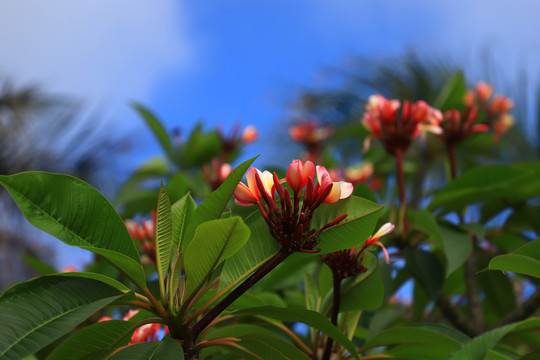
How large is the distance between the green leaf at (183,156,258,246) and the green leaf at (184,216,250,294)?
8 centimetres

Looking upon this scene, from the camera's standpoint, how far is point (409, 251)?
156cm

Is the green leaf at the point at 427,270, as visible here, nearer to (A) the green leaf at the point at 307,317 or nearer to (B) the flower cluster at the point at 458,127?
(B) the flower cluster at the point at 458,127

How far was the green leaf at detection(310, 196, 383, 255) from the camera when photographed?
81cm

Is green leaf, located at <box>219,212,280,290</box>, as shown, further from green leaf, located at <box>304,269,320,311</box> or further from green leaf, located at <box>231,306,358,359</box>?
green leaf, located at <box>304,269,320,311</box>

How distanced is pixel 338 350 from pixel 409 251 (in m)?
0.56

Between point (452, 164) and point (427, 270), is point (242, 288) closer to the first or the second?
point (427, 270)

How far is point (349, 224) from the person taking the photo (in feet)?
2.67

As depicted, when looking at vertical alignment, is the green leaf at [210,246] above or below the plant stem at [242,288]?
above

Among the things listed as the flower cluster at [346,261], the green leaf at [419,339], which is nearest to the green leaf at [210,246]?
the flower cluster at [346,261]

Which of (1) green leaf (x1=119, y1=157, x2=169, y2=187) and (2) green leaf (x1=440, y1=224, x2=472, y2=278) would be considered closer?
(2) green leaf (x1=440, y1=224, x2=472, y2=278)

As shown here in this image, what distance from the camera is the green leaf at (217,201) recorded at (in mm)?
799

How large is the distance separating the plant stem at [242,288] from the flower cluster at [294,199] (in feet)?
0.06

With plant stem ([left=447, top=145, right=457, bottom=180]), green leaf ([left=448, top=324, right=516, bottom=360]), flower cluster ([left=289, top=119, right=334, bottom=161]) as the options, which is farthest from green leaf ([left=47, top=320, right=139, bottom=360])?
flower cluster ([left=289, top=119, right=334, bottom=161])

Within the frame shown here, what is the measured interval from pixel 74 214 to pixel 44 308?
0.15 m
